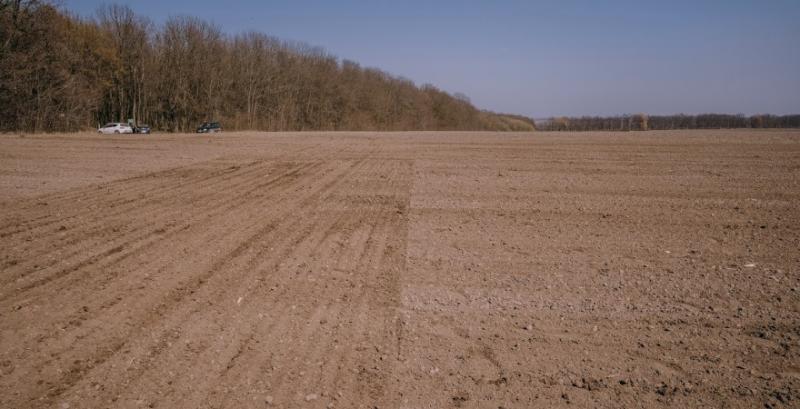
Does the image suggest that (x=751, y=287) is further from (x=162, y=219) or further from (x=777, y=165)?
(x=777, y=165)

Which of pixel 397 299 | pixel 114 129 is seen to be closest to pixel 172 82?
pixel 114 129

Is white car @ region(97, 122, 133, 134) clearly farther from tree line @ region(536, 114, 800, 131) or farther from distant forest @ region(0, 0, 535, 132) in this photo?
tree line @ region(536, 114, 800, 131)

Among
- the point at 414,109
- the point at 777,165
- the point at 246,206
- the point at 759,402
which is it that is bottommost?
the point at 759,402

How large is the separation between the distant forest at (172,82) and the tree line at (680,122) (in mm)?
37899

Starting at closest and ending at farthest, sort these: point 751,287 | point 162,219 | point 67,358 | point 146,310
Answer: point 67,358 → point 146,310 → point 751,287 → point 162,219

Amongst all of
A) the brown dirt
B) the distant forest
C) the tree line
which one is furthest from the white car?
the tree line

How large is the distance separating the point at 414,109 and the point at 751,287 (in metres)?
106

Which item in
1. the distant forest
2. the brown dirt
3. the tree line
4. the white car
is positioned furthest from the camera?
the tree line

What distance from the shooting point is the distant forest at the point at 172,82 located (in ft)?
126

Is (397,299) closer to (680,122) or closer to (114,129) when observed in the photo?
(114,129)

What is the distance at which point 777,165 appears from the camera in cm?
1730

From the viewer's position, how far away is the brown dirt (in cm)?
388

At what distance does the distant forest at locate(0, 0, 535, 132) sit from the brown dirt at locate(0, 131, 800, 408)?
3514 cm

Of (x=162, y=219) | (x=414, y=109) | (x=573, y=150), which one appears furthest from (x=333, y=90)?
(x=162, y=219)
